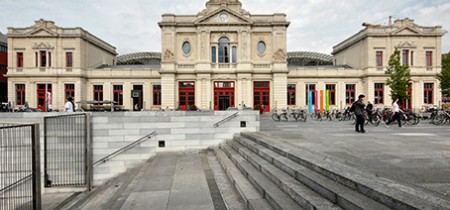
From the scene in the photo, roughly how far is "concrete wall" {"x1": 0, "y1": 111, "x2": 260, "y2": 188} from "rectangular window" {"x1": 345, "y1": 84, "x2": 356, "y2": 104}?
32217 millimetres

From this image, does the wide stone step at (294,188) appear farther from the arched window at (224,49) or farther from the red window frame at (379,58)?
the red window frame at (379,58)

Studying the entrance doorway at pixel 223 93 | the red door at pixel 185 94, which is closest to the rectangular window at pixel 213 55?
the entrance doorway at pixel 223 93

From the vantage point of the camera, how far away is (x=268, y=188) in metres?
5.03

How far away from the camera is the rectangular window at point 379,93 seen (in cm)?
3819

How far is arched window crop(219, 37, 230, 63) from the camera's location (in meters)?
37.2

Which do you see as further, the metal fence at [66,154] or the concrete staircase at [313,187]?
the metal fence at [66,154]

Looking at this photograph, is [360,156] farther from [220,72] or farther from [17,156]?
[220,72]

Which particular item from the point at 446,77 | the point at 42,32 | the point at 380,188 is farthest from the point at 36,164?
the point at 446,77

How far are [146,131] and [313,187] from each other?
8794 millimetres

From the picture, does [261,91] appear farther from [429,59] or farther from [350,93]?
[429,59]

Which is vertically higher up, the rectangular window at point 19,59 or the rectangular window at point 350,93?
the rectangular window at point 19,59

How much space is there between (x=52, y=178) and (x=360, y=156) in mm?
10424

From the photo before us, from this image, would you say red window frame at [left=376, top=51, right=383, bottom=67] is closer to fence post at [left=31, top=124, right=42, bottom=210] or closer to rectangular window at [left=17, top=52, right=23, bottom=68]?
fence post at [left=31, top=124, right=42, bottom=210]

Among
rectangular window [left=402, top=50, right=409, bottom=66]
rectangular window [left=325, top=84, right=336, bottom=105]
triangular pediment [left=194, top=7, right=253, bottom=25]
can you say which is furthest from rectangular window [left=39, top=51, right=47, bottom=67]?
rectangular window [left=402, top=50, right=409, bottom=66]
